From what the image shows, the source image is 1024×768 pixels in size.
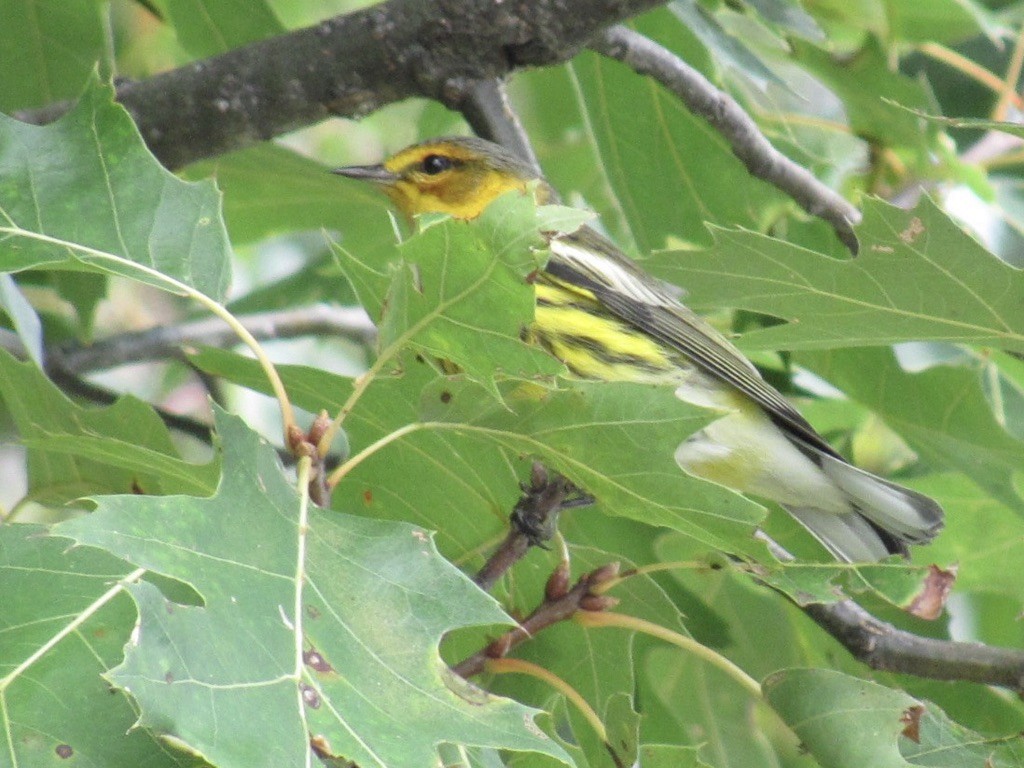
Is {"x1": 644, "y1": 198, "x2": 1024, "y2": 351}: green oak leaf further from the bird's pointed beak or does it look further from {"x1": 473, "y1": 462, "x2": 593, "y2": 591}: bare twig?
the bird's pointed beak

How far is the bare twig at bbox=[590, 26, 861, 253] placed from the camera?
10.1ft

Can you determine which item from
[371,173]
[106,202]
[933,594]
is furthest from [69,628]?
[371,173]

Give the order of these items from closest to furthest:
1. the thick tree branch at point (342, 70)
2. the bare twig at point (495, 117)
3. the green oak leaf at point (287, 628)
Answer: the green oak leaf at point (287, 628), the thick tree branch at point (342, 70), the bare twig at point (495, 117)

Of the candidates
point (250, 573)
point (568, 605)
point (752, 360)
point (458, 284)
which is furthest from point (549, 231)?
point (752, 360)

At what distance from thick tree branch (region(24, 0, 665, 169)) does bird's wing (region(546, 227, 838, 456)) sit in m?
0.58

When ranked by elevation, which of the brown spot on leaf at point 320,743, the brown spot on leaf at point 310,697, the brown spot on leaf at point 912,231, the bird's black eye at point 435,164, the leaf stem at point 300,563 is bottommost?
the bird's black eye at point 435,164

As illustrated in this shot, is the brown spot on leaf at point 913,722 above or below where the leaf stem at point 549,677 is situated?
above

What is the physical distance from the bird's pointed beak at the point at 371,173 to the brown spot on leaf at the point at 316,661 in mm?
2137

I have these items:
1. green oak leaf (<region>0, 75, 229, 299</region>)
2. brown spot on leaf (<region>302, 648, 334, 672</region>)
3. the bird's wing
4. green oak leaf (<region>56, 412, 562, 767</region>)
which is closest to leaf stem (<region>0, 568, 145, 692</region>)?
green oak leaf (<region>56, 412, 562, 767</region>)

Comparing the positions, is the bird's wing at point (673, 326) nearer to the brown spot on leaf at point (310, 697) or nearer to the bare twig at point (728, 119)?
the bare twig at point (728, 119)

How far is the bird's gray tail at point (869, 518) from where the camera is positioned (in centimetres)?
299

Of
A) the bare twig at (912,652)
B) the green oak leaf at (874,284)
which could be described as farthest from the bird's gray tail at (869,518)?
the green oak leaf at (874,284)

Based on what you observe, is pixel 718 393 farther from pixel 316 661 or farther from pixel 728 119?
pixel 316 661

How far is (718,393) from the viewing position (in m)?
3.36
